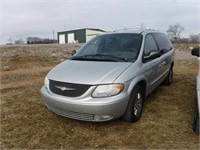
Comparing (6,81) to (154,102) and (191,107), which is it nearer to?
(154,102)

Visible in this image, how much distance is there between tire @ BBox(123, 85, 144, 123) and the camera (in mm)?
3392

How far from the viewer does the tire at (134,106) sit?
339 centimetres

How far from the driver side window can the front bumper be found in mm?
1376

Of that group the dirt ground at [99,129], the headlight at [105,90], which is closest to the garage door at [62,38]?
the dirt ground at [99,129]

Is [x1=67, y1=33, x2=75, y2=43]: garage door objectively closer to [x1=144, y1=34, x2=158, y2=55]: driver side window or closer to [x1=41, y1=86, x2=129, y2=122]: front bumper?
[x1=144, y1=34, x2=158, y2=55]: driver side window

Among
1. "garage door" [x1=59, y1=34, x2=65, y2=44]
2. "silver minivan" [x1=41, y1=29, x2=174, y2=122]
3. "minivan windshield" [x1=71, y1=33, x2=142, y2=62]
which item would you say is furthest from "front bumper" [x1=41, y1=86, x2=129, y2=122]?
"garage door" [x1=59, y1=34, x2=65, y2=44]

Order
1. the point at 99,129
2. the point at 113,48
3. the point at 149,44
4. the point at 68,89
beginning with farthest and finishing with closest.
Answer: the point at 149,44 → the point at 113,48 → the point at 99,129 → the point at 68,89

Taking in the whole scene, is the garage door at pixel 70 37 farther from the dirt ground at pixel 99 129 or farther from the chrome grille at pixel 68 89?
the chrome grille at pixel 68 89

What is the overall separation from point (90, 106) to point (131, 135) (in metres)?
0.82

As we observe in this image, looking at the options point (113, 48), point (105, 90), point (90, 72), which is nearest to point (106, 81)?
point (105, 90)

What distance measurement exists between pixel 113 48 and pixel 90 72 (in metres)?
1.09

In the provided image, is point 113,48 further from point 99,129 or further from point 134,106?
point 99,129

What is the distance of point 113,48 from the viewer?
4188 millimetres

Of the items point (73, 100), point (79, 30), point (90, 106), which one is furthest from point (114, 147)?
point (79, 30)
